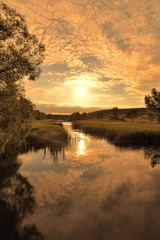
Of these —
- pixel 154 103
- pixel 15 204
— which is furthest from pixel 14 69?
pixel 154 103

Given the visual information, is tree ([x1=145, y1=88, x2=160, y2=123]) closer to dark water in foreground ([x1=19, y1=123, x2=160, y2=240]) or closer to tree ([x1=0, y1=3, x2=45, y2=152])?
dark water in foreground ([x1=19, y1=123, x2=160, y2=240])

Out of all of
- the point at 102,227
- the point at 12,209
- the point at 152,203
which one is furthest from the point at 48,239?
the point at 152,203

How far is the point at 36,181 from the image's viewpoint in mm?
19859

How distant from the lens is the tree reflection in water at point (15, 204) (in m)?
11.2

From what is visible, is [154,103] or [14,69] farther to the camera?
[154,103]

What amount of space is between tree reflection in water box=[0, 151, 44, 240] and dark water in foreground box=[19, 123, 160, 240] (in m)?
0.51

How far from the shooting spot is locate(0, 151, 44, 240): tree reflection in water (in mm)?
11219

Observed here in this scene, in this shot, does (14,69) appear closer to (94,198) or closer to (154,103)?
(94,198)

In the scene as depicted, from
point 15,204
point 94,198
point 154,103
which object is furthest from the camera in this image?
point 154,103

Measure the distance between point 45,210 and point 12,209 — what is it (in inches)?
91.5

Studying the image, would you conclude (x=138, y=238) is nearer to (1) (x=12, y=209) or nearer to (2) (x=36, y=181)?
(1) (x=12, y=209)

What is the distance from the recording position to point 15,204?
14914mm

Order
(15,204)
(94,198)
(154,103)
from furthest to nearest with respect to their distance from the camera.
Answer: (154,103), (94,198), (15,204)

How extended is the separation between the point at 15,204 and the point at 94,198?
602 cm
